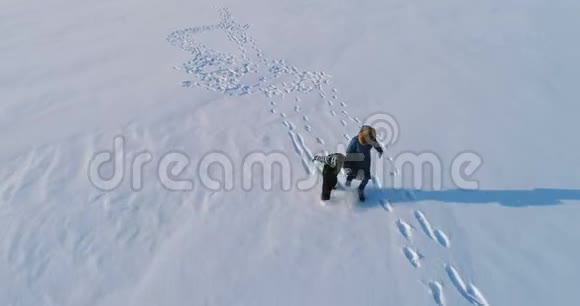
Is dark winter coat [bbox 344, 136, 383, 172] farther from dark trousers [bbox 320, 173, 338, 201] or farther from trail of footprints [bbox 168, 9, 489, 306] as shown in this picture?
trail of footprints [bbox 168, 9, 489, 306]

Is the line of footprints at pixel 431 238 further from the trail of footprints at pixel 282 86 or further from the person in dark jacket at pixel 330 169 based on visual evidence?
the person in dark jacket at pixel 330 169

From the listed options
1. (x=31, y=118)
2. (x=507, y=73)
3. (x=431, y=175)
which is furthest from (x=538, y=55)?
(x=31, y=118)

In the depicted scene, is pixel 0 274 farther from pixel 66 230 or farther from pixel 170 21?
pixel 170 21

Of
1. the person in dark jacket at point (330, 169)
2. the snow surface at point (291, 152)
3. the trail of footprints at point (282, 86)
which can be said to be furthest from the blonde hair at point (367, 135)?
the trail of footprints at point (282, 86)

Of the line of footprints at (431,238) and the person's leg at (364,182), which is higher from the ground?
the person's leg at (364,182)

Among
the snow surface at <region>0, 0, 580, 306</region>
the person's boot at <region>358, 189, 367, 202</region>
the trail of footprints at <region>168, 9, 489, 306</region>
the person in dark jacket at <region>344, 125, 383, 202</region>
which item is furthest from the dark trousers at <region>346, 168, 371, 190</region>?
the trail of footprints at <region>168, 9, 489, 306</region>
